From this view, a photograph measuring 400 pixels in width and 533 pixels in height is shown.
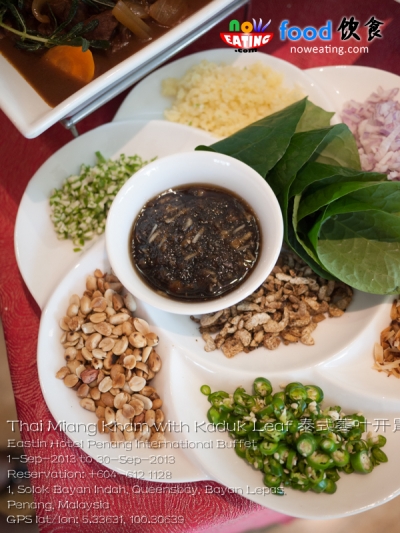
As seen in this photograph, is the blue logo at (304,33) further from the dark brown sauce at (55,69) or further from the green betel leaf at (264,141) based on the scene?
the green betel leaf at (264,141)

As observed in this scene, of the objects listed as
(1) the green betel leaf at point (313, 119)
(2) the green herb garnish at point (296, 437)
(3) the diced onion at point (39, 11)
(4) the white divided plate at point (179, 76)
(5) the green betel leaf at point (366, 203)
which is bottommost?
(2) the green herb garnish at point (296, 437)

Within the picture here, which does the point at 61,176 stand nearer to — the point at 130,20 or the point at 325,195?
the point at 130,20

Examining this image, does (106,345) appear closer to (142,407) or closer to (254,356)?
(142,407)

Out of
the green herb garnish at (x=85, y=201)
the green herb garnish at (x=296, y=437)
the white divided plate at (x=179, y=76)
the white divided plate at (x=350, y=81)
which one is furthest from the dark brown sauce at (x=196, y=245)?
the white divided plate at (x=350, y=81)

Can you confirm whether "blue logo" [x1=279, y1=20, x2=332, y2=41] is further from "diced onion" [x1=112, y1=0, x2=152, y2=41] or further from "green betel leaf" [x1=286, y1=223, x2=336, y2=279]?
"green betel leaf" [x1=286, y1=223, x2=336, y2=279]

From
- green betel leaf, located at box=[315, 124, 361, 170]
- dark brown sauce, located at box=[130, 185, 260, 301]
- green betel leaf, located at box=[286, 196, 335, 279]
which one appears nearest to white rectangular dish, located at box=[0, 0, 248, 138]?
dark brown sauce, located at box=[130, 185, 260, 301]

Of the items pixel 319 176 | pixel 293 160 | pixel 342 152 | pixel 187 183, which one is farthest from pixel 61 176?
pixel 342 152
